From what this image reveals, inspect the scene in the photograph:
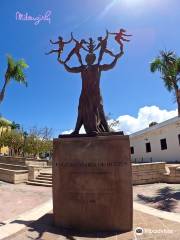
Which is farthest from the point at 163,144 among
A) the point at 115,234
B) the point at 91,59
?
the point at 115,234

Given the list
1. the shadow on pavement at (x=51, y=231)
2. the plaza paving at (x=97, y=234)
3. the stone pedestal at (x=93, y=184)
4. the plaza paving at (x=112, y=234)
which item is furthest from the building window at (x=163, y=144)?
the shadow on pavement at (x=51, y=231)

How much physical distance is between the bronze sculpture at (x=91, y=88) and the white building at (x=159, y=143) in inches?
811

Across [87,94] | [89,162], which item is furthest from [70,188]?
[87,94]

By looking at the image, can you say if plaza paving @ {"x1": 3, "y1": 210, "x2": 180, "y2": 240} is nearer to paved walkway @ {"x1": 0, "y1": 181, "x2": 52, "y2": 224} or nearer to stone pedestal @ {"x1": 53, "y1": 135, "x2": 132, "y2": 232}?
stone pedestal @ {"x1": 53, "y1": 135, "x2": 132, "y2": 232}

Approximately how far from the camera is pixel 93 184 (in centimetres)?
657

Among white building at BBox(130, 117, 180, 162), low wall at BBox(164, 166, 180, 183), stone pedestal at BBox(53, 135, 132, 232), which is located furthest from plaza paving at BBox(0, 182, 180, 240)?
white building at BBox(130, 117, 180, 162)

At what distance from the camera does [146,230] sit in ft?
20.3

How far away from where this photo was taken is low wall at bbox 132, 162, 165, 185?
15383 millimetres

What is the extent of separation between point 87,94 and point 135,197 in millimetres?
6226

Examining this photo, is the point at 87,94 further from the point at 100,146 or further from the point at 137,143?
the point at 137,143

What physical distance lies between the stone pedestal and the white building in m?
21.6

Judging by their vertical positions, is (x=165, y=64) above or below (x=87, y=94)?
above

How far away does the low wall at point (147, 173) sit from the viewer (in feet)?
50.5

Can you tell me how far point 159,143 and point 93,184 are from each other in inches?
990
